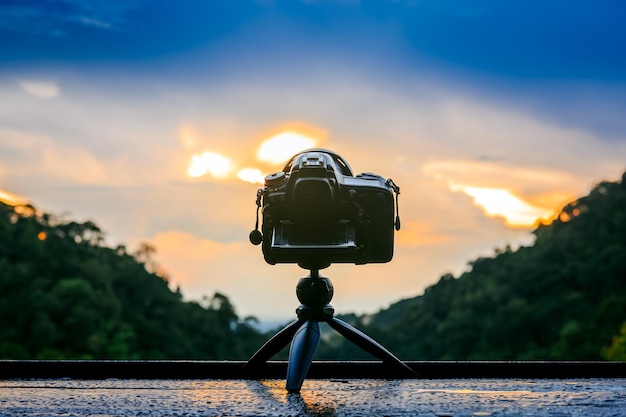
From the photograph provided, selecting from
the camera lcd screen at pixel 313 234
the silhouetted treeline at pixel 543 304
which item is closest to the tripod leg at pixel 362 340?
the camera lcd screen at pixel 313 234

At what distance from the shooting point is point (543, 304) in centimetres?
3712

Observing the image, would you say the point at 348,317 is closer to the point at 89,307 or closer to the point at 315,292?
the point at 89,307

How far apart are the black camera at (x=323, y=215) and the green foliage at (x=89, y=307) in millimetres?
29346

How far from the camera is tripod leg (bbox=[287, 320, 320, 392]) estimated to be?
2969 mm

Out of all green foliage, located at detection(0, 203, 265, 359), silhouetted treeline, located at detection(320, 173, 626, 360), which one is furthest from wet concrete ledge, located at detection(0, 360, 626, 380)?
silhouetted treeline, located at detection(320, 173, 626, 360)

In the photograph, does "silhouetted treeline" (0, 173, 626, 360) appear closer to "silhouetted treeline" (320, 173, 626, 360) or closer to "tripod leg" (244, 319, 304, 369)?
"silhouetted treeline" (320, 173, 626, 360)

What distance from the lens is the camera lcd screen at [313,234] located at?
119 inches

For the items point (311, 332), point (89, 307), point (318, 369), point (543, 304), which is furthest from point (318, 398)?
point (543, 304)

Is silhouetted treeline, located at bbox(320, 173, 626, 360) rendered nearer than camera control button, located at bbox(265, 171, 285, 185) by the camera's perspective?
No

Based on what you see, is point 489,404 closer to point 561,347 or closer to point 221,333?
point 561,347

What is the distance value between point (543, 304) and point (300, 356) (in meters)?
36.1

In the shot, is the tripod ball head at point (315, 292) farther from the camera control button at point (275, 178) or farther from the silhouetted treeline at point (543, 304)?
the silhouetted treeline at point (543, 304)

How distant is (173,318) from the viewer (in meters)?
39.6

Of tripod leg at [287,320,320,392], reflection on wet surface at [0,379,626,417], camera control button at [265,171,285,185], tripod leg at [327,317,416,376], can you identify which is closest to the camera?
reflection on wet surface at [0,379,626,417]
